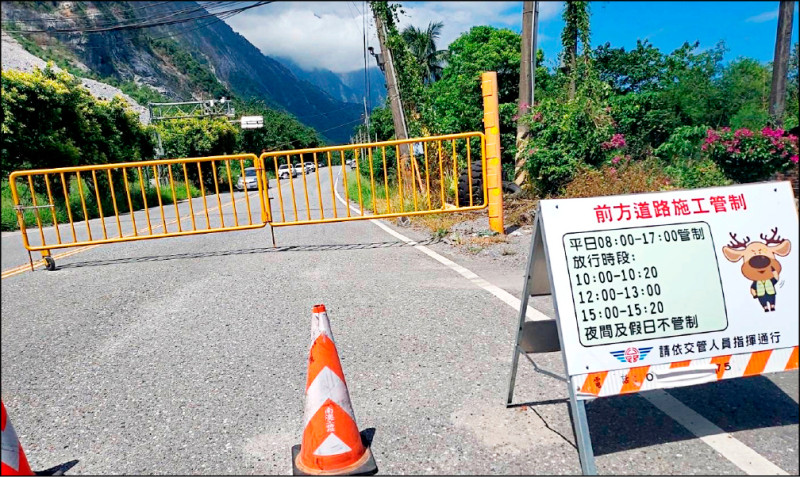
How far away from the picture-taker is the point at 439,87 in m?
26.8

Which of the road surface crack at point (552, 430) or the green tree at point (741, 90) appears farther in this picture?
the green tree at point (741, 90)

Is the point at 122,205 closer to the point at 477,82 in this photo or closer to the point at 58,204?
the point at 58,204

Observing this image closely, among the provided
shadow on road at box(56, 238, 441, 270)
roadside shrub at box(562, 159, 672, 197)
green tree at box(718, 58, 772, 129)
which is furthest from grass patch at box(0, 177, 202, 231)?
green tree at box(718, 58, 772, 129)

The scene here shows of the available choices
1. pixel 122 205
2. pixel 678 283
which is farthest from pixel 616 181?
pixel 122 205

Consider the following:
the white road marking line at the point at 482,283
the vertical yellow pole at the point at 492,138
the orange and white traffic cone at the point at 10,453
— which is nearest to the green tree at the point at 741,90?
the vertical yellow pole at the point at 492,138

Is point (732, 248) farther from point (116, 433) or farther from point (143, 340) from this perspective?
point (143, 340)

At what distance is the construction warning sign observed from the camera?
7.57ft

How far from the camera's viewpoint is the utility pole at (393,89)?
43.5ft

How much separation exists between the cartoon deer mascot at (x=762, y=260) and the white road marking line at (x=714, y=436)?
0.67 m

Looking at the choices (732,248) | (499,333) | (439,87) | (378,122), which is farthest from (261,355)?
(439,87)

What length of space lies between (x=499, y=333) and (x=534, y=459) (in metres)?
1.71

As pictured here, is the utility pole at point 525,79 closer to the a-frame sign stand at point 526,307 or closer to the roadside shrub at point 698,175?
the roadside shrub at point 698,175

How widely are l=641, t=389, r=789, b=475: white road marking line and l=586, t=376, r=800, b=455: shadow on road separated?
4cm

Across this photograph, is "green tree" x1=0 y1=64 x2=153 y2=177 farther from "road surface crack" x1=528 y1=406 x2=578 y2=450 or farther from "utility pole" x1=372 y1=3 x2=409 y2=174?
"road surface crack" x1=528 y1=406 x2=578 y2=450
